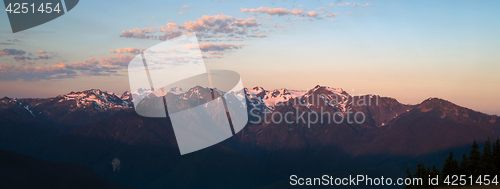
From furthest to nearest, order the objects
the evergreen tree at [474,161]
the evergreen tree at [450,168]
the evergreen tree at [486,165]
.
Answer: the evergreen tree at [450,168] → the evergreen tree at [474,161] → the evergreen tree at [486,165]

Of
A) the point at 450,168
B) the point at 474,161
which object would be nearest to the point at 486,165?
the point at 474,161

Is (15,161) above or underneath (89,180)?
above

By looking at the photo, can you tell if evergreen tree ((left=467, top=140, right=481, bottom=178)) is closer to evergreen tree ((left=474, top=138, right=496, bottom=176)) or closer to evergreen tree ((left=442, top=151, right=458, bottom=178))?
evergreen tree ((left=474, top=138, right=496, bottom=176))

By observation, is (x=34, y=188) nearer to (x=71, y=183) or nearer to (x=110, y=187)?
(x=71, y=183)

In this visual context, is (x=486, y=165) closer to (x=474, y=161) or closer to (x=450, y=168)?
(x=474, y=161)

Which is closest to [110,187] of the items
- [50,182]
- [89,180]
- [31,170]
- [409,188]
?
[89,180]

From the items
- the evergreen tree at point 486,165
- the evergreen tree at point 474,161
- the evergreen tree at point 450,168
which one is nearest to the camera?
the evergreen tree at point 486,165

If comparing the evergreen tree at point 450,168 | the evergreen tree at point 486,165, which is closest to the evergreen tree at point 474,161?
the evergreen tree at point 486,165

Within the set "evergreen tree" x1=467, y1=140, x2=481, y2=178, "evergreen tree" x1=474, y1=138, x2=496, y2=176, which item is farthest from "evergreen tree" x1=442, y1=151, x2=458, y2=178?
"evergreen tree" x1=474, y1=138, x2=496, y2=176

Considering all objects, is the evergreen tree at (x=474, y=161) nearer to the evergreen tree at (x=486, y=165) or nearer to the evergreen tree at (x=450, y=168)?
the evergreen tree at (x=486, y=165)

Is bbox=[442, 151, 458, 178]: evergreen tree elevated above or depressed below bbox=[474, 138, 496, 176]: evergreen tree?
below

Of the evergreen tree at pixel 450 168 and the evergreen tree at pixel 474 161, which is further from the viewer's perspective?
the evergreen tree at pixel 450 168
